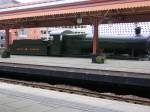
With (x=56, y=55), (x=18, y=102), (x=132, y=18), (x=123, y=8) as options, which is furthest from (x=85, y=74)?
(x=56, y=55)

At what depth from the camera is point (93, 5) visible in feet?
76.0

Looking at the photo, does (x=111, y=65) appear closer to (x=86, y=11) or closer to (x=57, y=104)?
(x=86, y=11)

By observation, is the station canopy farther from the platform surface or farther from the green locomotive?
A: the platform surface

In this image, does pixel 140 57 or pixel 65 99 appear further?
pixel 140 57

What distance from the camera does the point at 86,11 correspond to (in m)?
23.2

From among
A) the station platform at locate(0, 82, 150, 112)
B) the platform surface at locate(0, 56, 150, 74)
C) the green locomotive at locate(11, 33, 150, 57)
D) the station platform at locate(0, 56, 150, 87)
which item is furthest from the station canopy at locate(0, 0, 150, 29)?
the station platform at locate(0, 82, 150, 112)

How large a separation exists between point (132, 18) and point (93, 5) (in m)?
4.56

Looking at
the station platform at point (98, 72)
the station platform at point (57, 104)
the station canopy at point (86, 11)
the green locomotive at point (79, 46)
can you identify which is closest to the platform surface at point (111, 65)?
the station platform at point (98, 72)

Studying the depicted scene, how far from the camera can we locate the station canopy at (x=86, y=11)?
21.3m

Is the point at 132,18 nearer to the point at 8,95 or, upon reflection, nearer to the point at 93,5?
the point at 93,5

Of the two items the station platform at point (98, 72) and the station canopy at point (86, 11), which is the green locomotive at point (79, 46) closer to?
the station canopy at point (86, 11)

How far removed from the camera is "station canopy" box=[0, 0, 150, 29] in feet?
69.9

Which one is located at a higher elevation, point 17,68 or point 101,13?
point 101,13

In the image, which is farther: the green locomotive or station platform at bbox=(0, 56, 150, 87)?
the green locomotive
